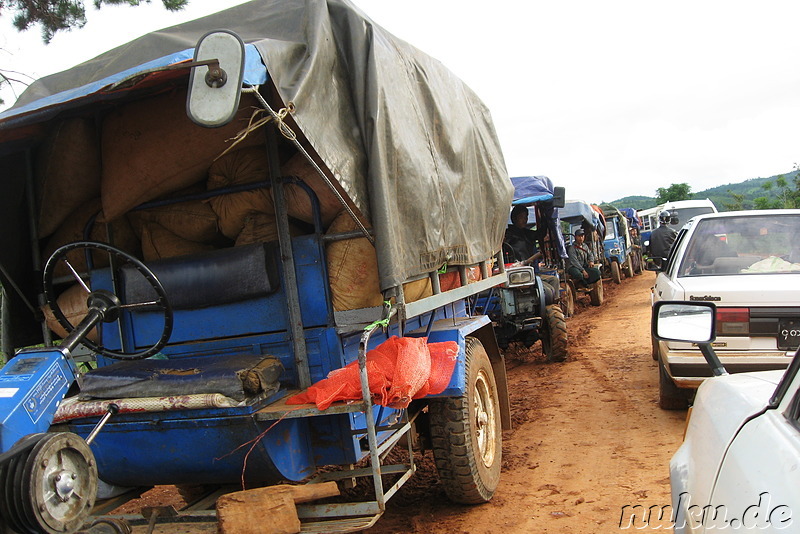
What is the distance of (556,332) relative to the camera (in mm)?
9578

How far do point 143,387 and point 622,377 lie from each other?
637 centimetres

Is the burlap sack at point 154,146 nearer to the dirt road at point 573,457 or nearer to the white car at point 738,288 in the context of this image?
the dirt road at point 573,457

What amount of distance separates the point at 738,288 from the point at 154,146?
4.45m

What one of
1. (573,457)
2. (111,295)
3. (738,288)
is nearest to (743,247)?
(738,288)

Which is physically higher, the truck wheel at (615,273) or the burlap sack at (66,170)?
the burlap sack at (66,170)

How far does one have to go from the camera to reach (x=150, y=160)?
3.89m

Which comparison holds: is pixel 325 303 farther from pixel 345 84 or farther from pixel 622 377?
pixel 622 377

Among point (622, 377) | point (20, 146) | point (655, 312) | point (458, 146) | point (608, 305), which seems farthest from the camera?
point (608, 305)

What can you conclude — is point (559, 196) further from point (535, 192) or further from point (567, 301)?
point (567, 301)

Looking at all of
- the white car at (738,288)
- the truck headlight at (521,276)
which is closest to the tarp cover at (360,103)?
the white car at (738,288)

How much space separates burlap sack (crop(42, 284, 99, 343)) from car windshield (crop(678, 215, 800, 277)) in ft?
16.4

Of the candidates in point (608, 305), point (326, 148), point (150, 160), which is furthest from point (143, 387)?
point (608, 305)

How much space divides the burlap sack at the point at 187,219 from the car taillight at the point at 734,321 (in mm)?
3966

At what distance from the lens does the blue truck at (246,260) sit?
327 cm
